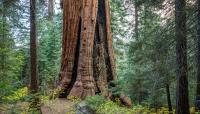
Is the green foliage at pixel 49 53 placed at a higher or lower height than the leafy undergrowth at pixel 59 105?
higher

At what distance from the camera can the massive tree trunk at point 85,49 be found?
12.5m

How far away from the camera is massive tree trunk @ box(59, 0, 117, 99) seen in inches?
492

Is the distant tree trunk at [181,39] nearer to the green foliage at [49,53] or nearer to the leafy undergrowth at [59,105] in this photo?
the leafy undergrowth at [59,105]

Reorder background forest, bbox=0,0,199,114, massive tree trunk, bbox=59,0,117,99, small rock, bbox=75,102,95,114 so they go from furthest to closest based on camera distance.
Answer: massive tree trunk, bbox=59,0,117,99 < background forest, bbox=0,0,199,114 < small rock, bbox=75,102,95,114

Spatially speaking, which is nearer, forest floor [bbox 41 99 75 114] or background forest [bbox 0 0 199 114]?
background forest [bbox 0 0 199 114]

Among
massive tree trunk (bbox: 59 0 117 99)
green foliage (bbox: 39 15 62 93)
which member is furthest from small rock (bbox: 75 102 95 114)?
green foliage (bbox: 39 15 62 93)

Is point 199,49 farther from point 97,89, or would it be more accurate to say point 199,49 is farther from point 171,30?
point 97,89

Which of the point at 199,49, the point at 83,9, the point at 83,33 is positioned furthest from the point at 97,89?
the point at 199,49

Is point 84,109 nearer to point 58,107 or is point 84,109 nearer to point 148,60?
point 58,107

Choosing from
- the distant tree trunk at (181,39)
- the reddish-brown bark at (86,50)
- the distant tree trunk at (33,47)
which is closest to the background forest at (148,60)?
the distant tree trunk at (181,39)

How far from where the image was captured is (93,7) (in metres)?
12.7

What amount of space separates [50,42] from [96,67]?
390 inches

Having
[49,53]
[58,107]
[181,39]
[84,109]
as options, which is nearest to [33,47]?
[58,107]

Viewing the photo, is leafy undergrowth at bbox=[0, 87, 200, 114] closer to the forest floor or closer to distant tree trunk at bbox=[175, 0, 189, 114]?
the forest floor
